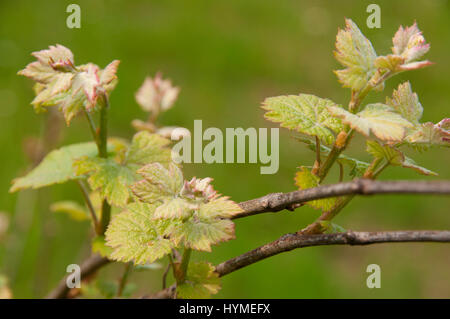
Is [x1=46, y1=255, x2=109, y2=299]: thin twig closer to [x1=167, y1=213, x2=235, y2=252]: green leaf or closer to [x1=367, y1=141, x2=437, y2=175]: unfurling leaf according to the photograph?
[x1=167, y1=213, x2=235, y2=252]: green leaf

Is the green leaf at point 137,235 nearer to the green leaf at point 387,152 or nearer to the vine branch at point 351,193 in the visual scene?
the vine branch at point 351,193

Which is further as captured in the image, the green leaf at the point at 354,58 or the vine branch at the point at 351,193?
the green leaf at the point at 354,58

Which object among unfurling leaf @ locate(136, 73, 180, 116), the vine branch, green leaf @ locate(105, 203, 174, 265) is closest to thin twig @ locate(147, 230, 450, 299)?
the vine branch

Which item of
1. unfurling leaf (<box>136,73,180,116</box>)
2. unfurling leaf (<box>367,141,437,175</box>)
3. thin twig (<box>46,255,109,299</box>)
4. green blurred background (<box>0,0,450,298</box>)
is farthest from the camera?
green blurred background (<box>0,0,450,298</box>)

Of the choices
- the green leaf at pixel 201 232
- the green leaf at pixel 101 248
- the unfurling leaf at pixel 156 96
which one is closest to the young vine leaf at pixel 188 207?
the green leaf at pixel 201 232

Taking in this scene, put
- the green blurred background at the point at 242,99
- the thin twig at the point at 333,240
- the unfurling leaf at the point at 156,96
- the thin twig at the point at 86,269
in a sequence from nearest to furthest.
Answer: the thin twig at the point at 333,240 → the thin twig at the point at 86,269 → the unfurling leaf at the point at 156,96 → the green blurred background at the point at 242,99

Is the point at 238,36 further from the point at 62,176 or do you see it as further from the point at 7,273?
the point at 62,176
